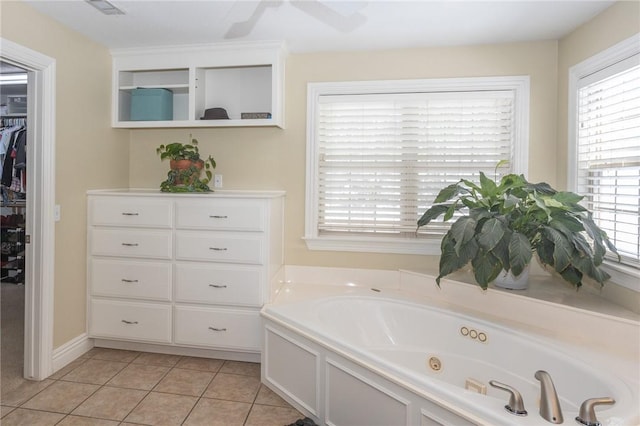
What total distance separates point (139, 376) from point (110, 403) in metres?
0.32

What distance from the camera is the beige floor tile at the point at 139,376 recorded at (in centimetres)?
245

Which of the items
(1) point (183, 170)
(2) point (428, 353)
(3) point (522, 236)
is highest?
(1) point (183, 170)

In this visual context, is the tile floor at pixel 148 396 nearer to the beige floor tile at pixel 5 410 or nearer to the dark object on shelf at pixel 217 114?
the beige floor tile at pixel 5 410

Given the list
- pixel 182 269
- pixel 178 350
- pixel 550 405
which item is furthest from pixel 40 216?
pixel 550 405

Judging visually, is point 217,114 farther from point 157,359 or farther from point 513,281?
point 513,281

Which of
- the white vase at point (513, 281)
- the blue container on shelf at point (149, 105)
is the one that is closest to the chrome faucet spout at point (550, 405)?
the white vase at point (513, 281)

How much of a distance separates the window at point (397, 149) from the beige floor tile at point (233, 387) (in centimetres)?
113

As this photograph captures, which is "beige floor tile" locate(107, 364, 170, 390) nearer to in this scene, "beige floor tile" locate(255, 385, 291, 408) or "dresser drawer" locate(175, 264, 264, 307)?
"dresser drawer" locate(175, 264, 264, 307)

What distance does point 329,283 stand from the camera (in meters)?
3.07

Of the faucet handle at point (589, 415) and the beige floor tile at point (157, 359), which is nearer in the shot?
the faucet handle at point (589, 415)

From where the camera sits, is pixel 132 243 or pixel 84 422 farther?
pixel 132 243

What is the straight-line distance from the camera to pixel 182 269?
108 inches

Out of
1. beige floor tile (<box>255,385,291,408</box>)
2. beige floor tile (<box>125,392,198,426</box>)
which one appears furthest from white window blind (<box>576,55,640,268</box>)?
beige floor tile (<box>125,392,198,426</box>)

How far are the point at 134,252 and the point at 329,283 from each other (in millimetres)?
1488
